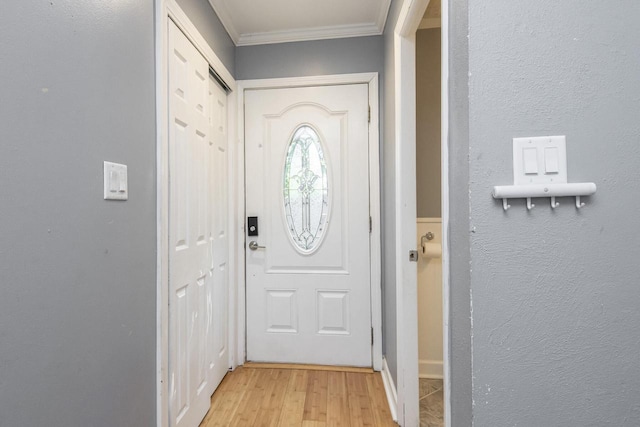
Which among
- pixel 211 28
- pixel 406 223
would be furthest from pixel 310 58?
pixel 406 223

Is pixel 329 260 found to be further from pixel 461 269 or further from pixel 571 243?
pixel 571 243

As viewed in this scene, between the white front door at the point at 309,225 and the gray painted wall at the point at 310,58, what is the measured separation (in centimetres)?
13

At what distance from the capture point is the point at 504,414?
730 mm

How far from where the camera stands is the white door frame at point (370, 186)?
2.08 m

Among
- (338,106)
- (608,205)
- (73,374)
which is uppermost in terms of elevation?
(338,106)

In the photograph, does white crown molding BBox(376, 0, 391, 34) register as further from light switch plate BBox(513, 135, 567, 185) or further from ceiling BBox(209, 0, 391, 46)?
light switch plate BBox(513, 135, 567, 185)

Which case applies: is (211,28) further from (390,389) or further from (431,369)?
(431,369)

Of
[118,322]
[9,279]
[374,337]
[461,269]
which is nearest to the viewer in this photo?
[9,279]

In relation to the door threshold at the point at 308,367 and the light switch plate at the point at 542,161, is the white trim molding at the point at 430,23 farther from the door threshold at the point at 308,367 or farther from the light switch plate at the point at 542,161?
the door threshold at the point at 308,367

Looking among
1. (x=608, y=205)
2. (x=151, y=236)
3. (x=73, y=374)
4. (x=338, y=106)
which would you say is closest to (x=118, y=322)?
(x=73, y=374)

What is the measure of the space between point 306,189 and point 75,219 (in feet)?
4.89

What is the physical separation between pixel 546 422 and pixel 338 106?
1.99 meters

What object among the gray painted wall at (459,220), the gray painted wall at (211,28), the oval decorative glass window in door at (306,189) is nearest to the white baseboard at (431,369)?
the oval decorative glass window in door at (306,189)

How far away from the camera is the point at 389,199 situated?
184 cm
